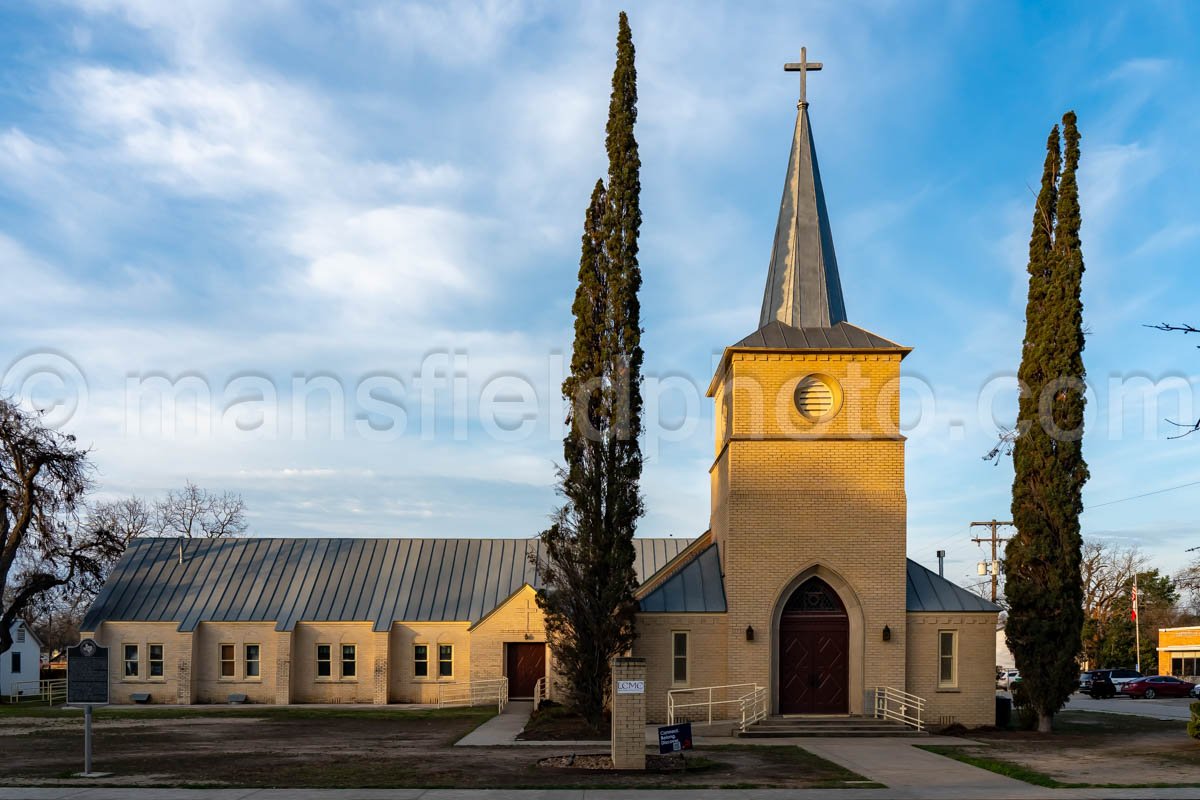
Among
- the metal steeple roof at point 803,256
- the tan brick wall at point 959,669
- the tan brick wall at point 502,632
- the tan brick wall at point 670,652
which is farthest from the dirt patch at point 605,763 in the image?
the tan brick wall at point 502,632

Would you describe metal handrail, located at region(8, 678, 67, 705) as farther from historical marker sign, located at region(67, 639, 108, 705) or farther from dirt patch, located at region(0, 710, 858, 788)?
historical marker sign, located at region(67, 639, 108, 705)

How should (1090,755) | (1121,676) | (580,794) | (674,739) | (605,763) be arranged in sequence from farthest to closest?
(1121,676) → (1090,755) → (674,739) → (605,763) → (580,794)

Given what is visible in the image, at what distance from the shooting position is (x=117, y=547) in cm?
3991

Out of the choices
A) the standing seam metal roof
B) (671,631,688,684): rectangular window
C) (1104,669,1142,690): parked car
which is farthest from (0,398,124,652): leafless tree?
(1104,669,1142,690): parked car

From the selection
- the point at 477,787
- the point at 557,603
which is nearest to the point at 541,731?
the point at 557,603

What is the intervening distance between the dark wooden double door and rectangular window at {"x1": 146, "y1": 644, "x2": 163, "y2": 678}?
37.7 feet

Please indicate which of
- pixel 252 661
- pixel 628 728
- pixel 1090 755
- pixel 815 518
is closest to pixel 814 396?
pixel 815 518

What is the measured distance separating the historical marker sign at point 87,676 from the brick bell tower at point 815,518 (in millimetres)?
13759

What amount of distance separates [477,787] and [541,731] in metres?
8.18

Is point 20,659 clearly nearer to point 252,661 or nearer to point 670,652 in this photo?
point 252,661

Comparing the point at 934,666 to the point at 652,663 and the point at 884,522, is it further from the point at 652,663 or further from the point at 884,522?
the point at 652,663

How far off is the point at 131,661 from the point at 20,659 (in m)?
24.0

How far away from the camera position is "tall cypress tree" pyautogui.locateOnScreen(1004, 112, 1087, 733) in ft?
79.5

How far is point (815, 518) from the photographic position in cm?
2523
